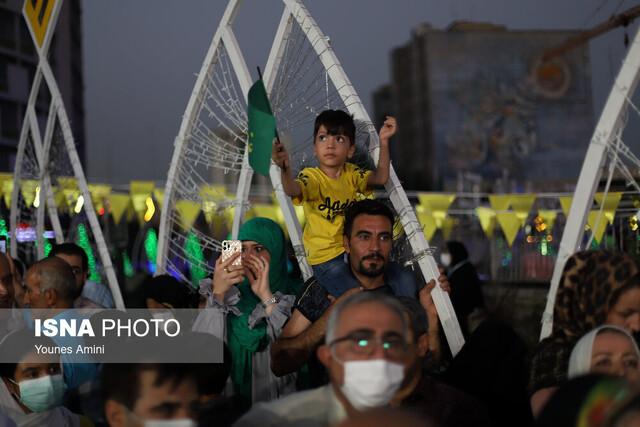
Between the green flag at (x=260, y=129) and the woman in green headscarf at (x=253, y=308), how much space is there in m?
0.36

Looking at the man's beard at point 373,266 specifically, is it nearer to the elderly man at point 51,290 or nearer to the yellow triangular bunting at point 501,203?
the elderly man at point 51,290

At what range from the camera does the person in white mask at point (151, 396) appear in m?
2.34

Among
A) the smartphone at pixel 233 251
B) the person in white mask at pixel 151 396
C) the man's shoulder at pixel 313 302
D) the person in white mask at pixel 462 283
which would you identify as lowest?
the person in white mask at pixel 462 283

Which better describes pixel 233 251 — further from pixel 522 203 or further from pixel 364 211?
pixel 522 203

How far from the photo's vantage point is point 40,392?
326 cm

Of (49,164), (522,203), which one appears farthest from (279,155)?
(522,203)

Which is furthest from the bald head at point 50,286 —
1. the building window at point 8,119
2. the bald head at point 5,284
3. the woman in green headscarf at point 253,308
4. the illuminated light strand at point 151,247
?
the building window at point 8,119

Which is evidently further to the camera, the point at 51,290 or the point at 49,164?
the point at 49,164

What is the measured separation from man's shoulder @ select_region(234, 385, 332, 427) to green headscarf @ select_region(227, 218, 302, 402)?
4.50 feet

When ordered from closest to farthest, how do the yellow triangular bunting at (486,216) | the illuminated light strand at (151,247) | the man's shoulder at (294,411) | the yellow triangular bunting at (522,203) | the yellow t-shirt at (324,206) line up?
the man's shoulder at (294,411) < the yellow t-shirt at (324,206) < the illuminated light strand at (151,247) < the yellow triangular bunting at (522,203) < the yellow triangular bunting at (486,216)

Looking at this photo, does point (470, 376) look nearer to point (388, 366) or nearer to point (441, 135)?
point (388, 366)

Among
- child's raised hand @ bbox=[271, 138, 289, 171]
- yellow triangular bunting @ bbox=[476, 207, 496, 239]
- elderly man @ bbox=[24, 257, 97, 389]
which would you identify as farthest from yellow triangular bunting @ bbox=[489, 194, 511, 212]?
elderly man @ bbox=[24, 257, 97, 389]

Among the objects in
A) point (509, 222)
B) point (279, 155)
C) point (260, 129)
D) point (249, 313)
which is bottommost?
point (249, 313)

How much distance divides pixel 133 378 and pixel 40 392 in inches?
41.8
